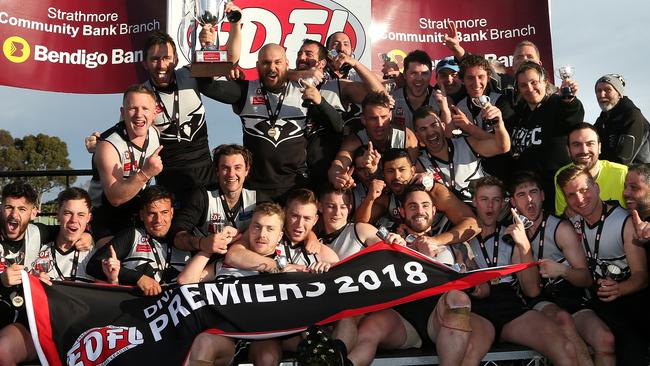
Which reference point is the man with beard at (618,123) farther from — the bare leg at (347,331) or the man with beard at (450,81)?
the bare leg at (347,331)

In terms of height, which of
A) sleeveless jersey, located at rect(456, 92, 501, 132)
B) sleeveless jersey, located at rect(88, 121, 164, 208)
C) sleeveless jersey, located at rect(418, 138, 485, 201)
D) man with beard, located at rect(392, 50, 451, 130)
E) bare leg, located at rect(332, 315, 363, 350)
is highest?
man with beard, located at rect(392, 50, 451, 130)

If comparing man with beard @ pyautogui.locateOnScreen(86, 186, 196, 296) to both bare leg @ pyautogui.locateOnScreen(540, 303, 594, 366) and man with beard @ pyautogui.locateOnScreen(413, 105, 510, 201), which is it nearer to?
man with beard @ pyautogui.locateOnScreen(413, 105, 510, 201)

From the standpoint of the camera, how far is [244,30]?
8711 millimetres

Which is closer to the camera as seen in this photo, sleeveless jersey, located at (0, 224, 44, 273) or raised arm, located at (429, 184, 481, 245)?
sleeveless jersey, located at (0, 224, 44, 273)

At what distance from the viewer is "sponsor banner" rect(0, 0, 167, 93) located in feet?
27.1

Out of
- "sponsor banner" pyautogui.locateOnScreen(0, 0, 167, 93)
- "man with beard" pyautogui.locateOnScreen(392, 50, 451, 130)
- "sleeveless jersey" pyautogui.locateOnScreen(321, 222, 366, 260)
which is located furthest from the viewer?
"sponsor banner" pyautogui.locateOnScreen(0, 0, 167, 93)

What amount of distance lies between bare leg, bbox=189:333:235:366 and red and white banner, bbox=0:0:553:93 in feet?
13.4

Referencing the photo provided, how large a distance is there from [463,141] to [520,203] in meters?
1.04

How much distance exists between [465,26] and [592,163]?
4.21 metres

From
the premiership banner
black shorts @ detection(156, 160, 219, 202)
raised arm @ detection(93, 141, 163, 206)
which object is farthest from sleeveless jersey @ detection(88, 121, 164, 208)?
the premiership banner

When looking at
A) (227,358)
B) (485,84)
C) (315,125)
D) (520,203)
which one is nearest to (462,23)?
(485,84)

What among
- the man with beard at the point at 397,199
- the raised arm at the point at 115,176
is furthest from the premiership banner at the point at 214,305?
the raised arm at the point at 115,176

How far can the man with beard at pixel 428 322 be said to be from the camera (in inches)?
177

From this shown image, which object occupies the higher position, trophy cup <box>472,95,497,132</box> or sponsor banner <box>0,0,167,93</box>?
sponsor banner <box>0,0,167,93</box>
